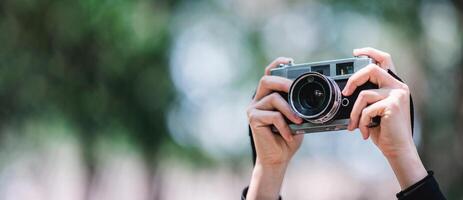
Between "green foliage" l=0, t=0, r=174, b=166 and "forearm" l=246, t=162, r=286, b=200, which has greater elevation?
"green foliage" l=0, t=0, r=174, b=166

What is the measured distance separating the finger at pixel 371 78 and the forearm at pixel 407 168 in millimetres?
77

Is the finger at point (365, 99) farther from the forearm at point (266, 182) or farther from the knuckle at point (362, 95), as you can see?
the forearm at point (266, 182)

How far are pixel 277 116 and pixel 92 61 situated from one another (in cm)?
94

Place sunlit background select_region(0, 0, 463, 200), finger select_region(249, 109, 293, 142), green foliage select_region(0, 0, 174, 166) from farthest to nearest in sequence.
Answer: green foliage select_region(0, 0, 174, 166) < sunlit background select_region(0, 0, 463, 200) < finger select_region(249, 109, 293, 142)

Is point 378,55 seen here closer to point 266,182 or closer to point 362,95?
point 362,95

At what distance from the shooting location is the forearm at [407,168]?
27.3 inches

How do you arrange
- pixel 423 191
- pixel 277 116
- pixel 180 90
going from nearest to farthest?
pixel 423 191, pixel 277 116, pixel 180 90

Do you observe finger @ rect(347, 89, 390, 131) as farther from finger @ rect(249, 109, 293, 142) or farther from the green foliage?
the green foliage

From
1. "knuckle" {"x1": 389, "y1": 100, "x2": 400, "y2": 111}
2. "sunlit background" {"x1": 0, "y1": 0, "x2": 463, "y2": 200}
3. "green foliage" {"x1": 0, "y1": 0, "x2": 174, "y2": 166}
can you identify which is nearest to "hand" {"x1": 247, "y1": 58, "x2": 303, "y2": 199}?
"knuckle" {"x1": 389, "y1": 100, "x2": 400, "y2": 111}

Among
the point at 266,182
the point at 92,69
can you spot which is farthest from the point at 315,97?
the point at 92,69

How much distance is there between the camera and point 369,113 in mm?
709

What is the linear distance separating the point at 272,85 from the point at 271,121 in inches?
1.7

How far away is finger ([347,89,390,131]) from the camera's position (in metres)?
0.72

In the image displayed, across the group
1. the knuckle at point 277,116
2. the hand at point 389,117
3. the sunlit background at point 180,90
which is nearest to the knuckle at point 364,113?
the hand at point 389,117
